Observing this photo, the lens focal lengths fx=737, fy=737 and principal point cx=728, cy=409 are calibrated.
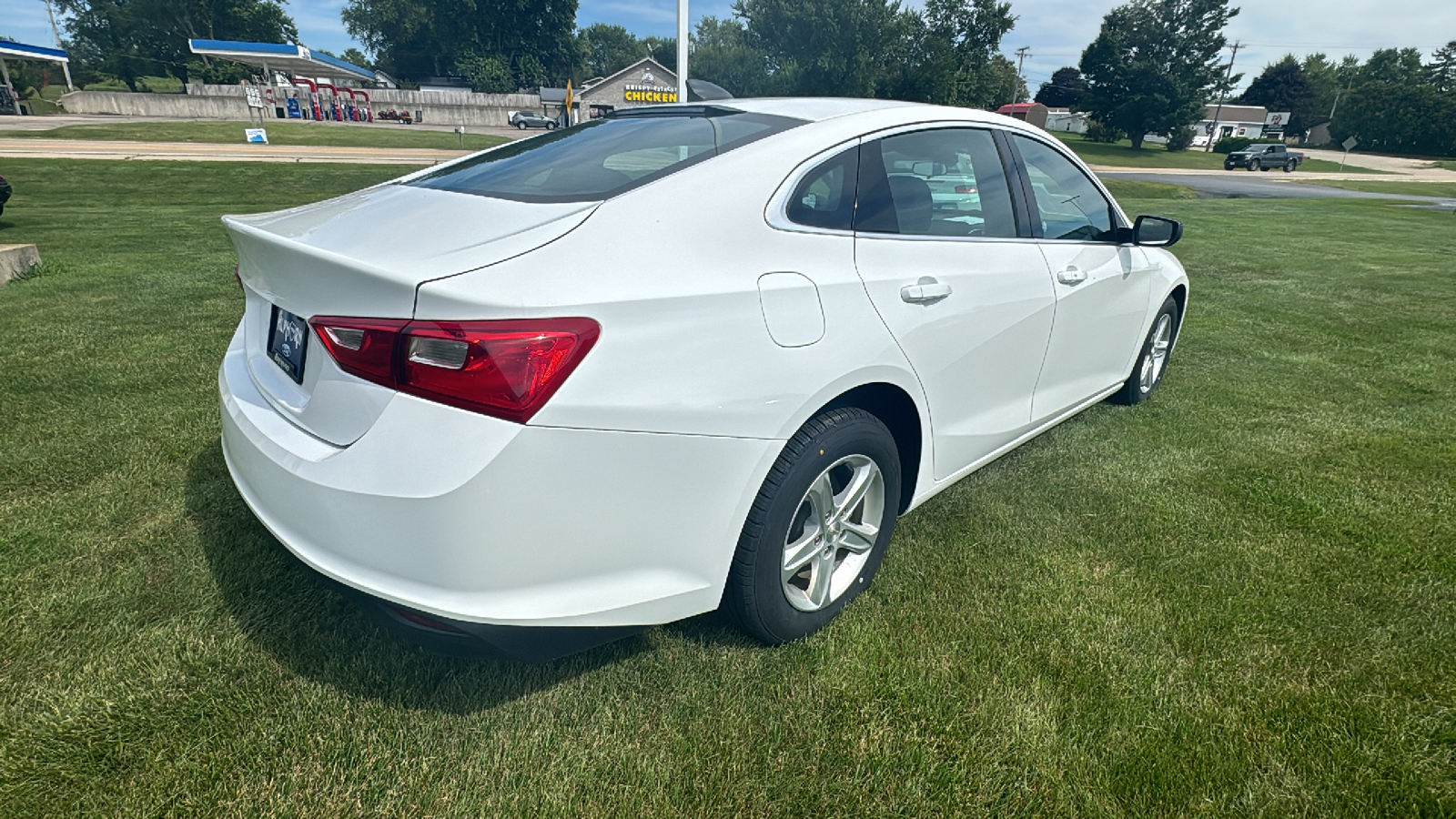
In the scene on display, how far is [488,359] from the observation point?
4.87ft

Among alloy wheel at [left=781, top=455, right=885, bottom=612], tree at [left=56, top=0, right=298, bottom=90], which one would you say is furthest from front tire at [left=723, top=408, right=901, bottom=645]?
tree at [left=56, top=0, right=298, bottom=90]

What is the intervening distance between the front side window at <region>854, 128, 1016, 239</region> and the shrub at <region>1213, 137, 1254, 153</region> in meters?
69.6

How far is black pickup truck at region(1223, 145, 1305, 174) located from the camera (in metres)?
43.3

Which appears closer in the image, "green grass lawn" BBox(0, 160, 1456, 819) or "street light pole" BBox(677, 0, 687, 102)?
"green grass lawn" BBox(0, 160, 1456, 819)

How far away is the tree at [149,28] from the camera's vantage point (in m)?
64.8

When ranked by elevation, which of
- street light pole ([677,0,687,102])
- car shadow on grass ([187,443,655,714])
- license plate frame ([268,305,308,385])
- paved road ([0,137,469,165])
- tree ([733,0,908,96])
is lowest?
paved road ([0,137,469,165])

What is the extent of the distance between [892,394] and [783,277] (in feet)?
2.05

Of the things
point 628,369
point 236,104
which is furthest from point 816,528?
point 236,104

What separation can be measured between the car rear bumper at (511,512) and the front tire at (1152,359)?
10.9 feet

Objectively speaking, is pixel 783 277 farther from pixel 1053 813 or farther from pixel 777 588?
pixel 1053 813

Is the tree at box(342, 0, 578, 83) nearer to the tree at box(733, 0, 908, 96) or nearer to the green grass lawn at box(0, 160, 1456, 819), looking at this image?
the tree at box(733, 0, 908, 96)

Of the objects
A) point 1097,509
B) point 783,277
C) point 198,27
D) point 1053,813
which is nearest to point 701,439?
point 783,277

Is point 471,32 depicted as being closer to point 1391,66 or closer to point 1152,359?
point 1152,359

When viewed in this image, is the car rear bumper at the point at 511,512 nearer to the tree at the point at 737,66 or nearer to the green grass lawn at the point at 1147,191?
the green grass lawn at the point at 1147,191
